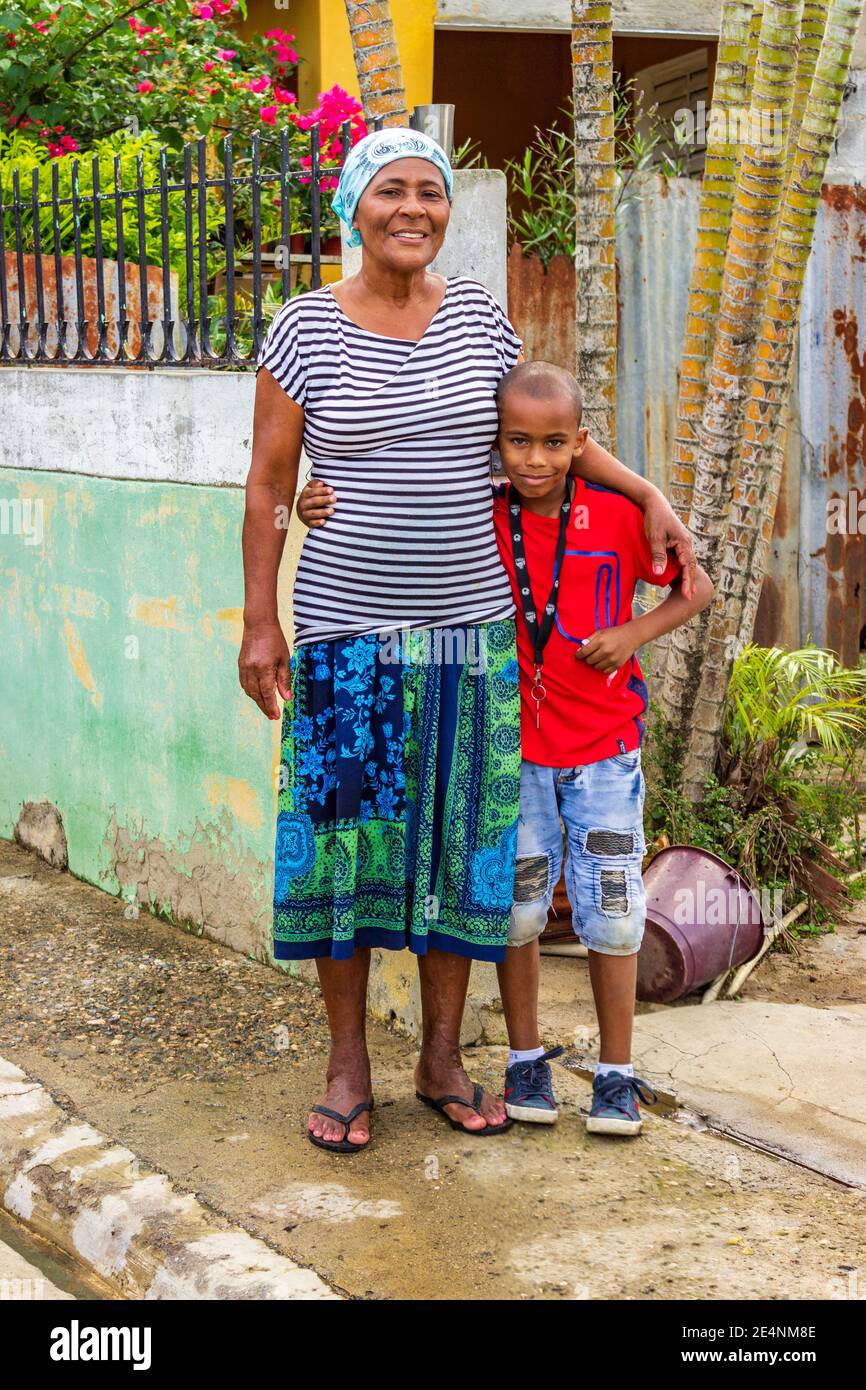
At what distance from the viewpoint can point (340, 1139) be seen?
11.2 feet

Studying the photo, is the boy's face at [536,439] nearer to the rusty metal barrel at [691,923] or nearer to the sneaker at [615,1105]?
the sneaker at [615,1105]

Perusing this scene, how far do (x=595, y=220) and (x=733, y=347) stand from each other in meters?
Result: 0.59

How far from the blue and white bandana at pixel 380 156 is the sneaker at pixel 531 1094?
1954 mm

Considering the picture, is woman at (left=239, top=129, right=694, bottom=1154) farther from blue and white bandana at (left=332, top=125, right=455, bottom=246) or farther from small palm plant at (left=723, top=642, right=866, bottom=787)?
small palm plant at (left=723, top=642, right=866, bottom=787)

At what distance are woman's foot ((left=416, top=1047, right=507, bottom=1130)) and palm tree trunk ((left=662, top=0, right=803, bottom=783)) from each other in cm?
177

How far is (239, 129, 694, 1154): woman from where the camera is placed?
316 centimetres

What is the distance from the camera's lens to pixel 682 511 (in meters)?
5.05

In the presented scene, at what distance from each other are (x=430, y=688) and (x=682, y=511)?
2024mm

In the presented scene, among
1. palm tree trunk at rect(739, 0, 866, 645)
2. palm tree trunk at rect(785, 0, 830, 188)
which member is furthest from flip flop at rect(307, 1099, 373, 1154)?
palm tree trunk at rect(785, 0, 830, 188)

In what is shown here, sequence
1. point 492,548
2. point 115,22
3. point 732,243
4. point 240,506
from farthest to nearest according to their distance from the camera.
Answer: point 115,22
point 732,243
point 240,506
point 492,548

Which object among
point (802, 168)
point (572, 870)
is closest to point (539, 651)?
point (572, 870)

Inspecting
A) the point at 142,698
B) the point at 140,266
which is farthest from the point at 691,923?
the point at 140,266

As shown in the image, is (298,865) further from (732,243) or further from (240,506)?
(732,243)

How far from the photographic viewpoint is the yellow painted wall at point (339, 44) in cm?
948
